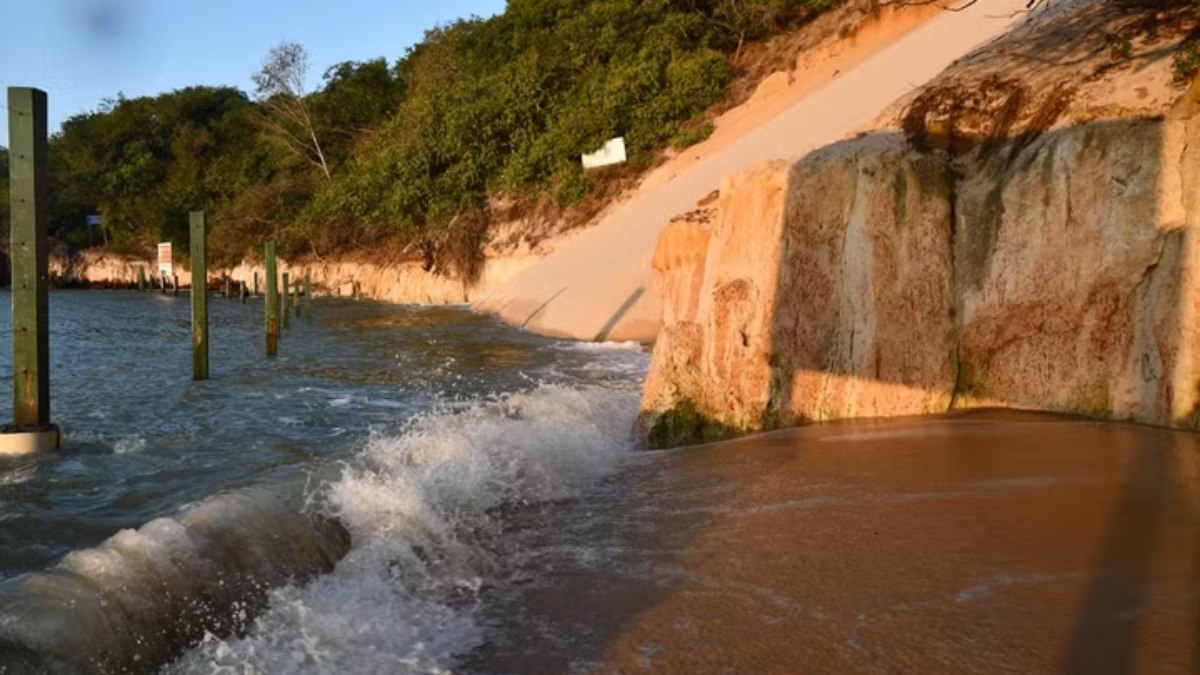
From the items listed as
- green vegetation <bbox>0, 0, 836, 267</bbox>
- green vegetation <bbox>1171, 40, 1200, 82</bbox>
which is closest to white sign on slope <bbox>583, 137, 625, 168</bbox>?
green vegetation <bbox>0, 0, 836, 267</bbox>

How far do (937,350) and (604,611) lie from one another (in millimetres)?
3969

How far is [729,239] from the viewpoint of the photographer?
742 cm

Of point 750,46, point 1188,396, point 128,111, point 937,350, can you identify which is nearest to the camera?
point 1188,396

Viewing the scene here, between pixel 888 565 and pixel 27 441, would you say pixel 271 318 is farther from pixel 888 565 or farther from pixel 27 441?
pixel 888 565

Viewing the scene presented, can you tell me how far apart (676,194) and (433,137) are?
1613 centimetres

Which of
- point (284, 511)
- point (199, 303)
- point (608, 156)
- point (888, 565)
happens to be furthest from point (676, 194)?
point (888, 565)

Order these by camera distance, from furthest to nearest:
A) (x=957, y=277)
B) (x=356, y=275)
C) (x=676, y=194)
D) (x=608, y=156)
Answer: (x=356, y=275), (x=608, y=156), (x=676, y=194), (x=957, y=277)

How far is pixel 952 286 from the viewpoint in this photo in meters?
6.60

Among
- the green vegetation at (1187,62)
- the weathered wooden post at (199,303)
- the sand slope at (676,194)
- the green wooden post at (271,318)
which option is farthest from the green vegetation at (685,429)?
the green wooden post at (271,318)

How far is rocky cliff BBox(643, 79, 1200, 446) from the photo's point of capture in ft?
18.4

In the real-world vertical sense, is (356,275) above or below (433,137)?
below

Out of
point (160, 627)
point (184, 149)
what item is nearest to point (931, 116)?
point (160, 627)

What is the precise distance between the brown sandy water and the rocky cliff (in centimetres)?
63

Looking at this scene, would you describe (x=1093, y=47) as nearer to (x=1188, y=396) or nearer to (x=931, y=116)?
(x=931, y=116)
